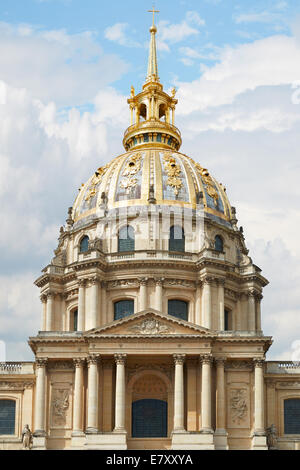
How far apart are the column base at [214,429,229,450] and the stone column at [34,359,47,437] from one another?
13118 mm

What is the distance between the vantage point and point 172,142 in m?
103

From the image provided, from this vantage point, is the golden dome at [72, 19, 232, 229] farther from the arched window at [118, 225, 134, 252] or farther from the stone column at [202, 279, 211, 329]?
the stone column at [202, 279, 211, 329]

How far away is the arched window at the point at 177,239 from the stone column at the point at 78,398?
16.9 m

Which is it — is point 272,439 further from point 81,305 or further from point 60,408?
point 81,305

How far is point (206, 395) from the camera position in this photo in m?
77.0

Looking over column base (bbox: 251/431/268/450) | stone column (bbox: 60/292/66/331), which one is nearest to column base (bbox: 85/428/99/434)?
column base (bbox: 251/431/268/450)

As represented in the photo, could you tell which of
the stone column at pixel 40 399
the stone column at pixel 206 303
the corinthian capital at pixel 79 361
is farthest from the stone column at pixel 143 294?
the stone column at pixel 40 399

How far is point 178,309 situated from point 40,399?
55.6 feet

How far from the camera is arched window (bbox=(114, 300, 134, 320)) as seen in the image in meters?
89.2

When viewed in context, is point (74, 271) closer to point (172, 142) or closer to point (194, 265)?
point (194, 265)

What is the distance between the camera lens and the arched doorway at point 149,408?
261 feet

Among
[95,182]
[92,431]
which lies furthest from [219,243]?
[92,431]

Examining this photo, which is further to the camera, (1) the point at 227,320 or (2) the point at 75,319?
(2) the point at 75,319
